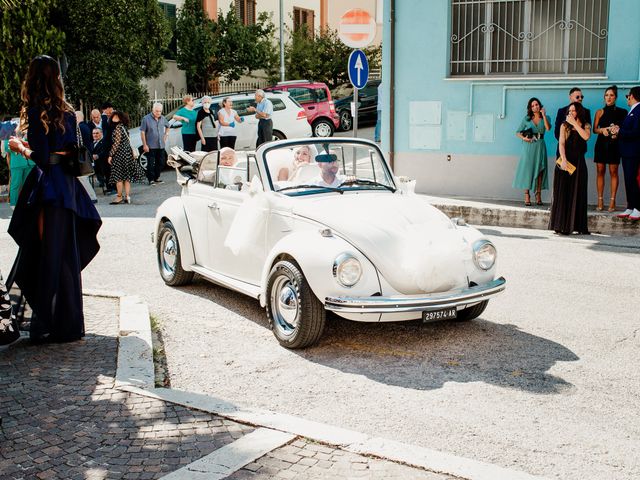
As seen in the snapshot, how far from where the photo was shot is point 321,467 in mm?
4316

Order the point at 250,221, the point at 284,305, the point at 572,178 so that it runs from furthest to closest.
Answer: the point at 572,178
the point at 250,221
the point at 284,305

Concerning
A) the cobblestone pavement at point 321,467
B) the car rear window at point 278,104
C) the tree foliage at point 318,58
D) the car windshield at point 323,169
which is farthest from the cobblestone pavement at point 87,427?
the tree foliage at point 318,58

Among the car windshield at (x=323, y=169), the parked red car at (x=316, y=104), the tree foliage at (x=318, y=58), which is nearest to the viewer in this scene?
the car windshield at (x=323, y=169)

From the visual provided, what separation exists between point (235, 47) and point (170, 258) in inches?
975

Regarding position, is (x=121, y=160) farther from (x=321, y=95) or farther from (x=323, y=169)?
(x=321, y=95)

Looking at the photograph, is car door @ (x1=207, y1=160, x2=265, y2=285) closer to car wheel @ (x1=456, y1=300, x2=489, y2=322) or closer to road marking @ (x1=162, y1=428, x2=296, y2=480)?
car wheel @ (x1=456, y1=300, x2=489, y2=322)

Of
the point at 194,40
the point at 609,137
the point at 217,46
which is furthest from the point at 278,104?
the point at 609,137

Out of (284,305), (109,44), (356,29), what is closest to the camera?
(284,305)

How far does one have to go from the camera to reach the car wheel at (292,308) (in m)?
6.40

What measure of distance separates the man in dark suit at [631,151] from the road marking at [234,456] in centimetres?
927

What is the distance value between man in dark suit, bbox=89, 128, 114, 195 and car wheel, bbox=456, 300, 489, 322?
37.9ft

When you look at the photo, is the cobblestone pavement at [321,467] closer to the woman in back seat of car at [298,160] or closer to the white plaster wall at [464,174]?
the woman in back seat of car at [298,160]

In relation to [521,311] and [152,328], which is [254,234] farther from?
[521,311]

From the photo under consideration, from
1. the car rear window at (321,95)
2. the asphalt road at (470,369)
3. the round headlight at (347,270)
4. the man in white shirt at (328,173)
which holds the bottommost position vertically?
the asphalt road at (470,369)
